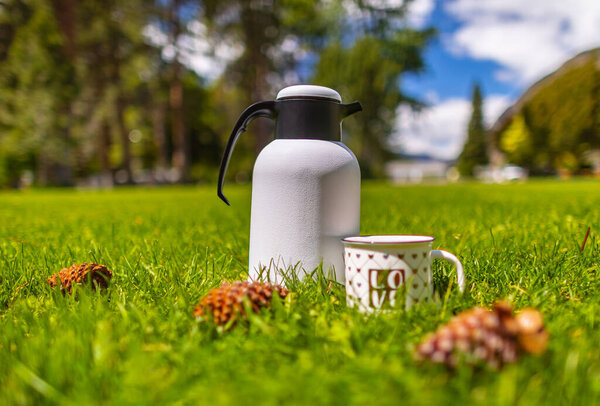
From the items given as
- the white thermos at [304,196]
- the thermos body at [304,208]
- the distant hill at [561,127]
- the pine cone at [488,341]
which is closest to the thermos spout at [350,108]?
the white thermos at [304,196]

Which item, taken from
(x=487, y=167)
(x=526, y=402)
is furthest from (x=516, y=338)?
(x=487, y=167)

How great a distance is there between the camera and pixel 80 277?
1511 millimetres

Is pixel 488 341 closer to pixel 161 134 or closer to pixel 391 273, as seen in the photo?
pixel 391 273

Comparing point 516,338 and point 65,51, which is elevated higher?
point 65,51

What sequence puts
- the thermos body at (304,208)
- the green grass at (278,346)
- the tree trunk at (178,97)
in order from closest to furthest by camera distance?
the green grass at (278,346) → the thermos body at (304,208) → the tree trunk at (178,97)

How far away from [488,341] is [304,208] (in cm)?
77

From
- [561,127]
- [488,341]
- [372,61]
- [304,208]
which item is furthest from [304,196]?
[561,127]

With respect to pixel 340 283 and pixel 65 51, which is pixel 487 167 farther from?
pixel 340 283

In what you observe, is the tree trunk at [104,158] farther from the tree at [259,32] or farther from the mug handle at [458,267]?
the mug handle at [458,267]

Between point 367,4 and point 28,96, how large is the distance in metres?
15.3

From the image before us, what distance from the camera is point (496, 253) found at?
1932 mm

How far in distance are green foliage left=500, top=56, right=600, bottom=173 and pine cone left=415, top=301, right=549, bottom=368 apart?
4497 centimetres

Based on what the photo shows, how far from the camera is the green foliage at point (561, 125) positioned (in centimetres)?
4109

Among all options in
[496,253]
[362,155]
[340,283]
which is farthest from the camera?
[362,155]
